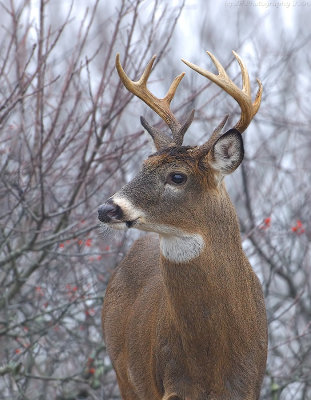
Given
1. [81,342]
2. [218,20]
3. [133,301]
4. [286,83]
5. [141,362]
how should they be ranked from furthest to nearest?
[218,20] < [286,83] < [81,342] < [133,301] < [141,362]

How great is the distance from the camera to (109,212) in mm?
4949

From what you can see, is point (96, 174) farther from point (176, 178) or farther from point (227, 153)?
point (227, 153)

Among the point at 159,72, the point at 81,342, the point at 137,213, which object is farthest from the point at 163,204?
the point at 159,72

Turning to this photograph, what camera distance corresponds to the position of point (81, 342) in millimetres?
8336

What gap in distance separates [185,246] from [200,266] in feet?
0.50


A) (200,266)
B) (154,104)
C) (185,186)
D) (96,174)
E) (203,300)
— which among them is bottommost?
(203,300)

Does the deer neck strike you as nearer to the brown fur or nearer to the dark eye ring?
the brown fur

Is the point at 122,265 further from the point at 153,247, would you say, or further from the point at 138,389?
the point at 138,389


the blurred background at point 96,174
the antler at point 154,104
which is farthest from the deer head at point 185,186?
the blurred background at point 96,174

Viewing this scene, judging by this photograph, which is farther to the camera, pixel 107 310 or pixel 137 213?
pixel 107 310

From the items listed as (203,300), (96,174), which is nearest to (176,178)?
(203,300)

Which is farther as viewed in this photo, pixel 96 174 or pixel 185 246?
pixel 96 174

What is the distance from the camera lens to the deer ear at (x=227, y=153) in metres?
5.17

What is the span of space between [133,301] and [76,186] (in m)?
1.21
